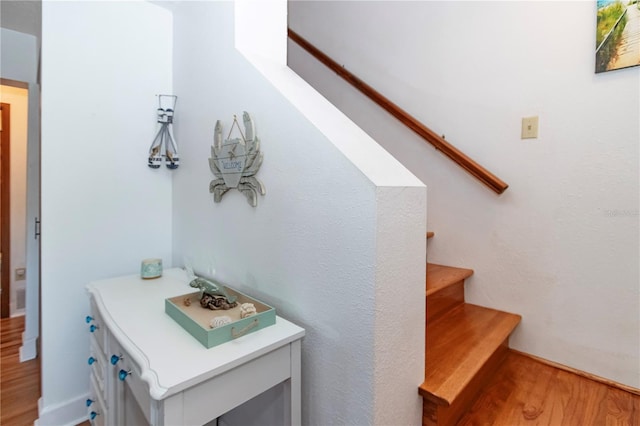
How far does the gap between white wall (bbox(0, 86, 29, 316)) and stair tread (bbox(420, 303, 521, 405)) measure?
136 inches

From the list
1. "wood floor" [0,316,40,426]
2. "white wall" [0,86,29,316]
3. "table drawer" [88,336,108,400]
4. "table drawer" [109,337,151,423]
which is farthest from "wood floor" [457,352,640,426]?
"white wall" [0,86,29,316]

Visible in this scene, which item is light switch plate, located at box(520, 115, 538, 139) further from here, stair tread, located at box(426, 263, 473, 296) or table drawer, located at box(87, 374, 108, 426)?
table drawer, located at box(87, 374, 108, 426)

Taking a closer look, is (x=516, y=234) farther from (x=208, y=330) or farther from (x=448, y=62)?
(x=208, y=330)

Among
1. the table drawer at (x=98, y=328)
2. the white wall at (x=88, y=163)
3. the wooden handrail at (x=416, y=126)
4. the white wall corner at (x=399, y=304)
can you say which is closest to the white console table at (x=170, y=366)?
the table drawer at (x=98, y=328)

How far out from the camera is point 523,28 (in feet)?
5.05

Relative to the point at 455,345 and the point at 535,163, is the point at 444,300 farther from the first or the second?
the point at 535,163

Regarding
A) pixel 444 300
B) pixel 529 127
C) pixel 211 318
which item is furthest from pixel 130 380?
pixel 529 127

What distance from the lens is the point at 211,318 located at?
3.22 feet

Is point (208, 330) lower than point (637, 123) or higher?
lower

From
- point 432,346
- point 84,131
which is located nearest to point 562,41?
point 432,346

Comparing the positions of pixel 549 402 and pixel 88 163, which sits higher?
pixel 88 163

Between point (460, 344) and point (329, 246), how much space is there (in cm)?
81

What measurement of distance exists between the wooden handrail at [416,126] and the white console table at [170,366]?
4.02 feet

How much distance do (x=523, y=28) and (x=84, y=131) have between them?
223 centimetres
